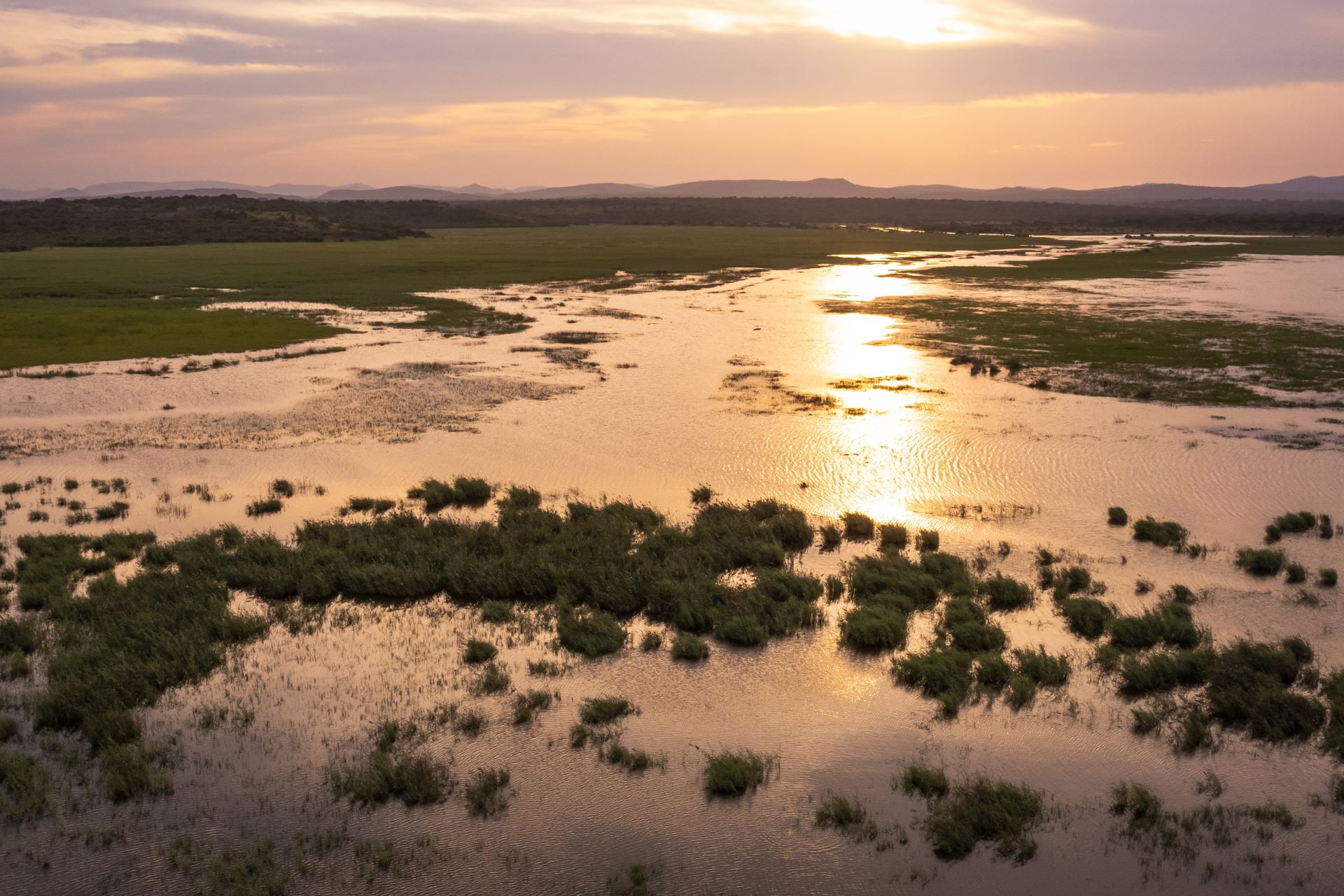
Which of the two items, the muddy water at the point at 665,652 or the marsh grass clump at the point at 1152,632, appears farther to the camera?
the marsh grass clump at the point at 1152,632

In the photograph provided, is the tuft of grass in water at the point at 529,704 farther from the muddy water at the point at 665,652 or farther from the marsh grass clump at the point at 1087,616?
the marsh grass clump at the point at 1087,616

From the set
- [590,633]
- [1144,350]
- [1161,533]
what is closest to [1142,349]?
[1144,350]

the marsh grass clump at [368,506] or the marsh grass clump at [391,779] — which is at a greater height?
the marsh grass clump at [368,506]

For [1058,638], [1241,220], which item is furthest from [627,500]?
[1241,220]

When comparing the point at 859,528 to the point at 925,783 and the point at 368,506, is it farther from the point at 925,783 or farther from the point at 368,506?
the point at 368,506

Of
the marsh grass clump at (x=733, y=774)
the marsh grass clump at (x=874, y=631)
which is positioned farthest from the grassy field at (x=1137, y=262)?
the marsh grass clump at (x=733, y=774)

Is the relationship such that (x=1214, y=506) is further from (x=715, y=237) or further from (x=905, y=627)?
(x=715, y=237)

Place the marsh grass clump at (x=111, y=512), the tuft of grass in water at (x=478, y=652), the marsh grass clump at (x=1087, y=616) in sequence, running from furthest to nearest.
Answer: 1. the marsh grass clump at (x=111, y=512)
2. the marsh grass clump at (x=1087, y=616)
3. the tuft of grass in water at (x=478, y=652)
